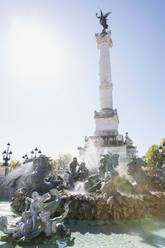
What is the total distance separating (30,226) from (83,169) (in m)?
6.88

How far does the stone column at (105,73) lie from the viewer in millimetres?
26781

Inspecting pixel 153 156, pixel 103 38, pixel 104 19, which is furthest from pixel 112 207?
pixel 104 19

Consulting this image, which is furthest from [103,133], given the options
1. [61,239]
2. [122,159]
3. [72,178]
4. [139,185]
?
[61,239]

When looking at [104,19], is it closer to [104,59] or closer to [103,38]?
[103,38]

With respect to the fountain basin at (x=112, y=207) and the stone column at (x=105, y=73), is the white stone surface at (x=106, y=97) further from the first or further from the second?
the fountain basin at (x=112, y=207)

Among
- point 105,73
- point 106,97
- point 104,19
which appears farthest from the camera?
point 104,19

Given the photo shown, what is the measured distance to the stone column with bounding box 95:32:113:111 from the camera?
26.8 m

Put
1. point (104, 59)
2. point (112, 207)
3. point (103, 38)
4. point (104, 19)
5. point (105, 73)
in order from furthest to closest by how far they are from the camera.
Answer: point (104, 19) < point (103, 38) < point (104, 59) < point (105, 73) < point (112, 207)

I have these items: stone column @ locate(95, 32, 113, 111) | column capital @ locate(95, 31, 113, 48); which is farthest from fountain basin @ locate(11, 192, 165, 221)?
column capital @ locate(95, 31, 113, 48)

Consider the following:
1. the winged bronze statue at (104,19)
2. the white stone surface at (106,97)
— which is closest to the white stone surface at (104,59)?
the white stone surface at (106,97)

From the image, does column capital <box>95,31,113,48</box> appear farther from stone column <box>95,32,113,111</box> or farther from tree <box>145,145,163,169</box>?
tree <box>145,145,163,169</box>

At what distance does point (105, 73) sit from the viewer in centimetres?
2783

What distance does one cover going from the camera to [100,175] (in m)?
9.34

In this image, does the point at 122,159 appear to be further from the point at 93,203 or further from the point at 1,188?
the point at 93,203
